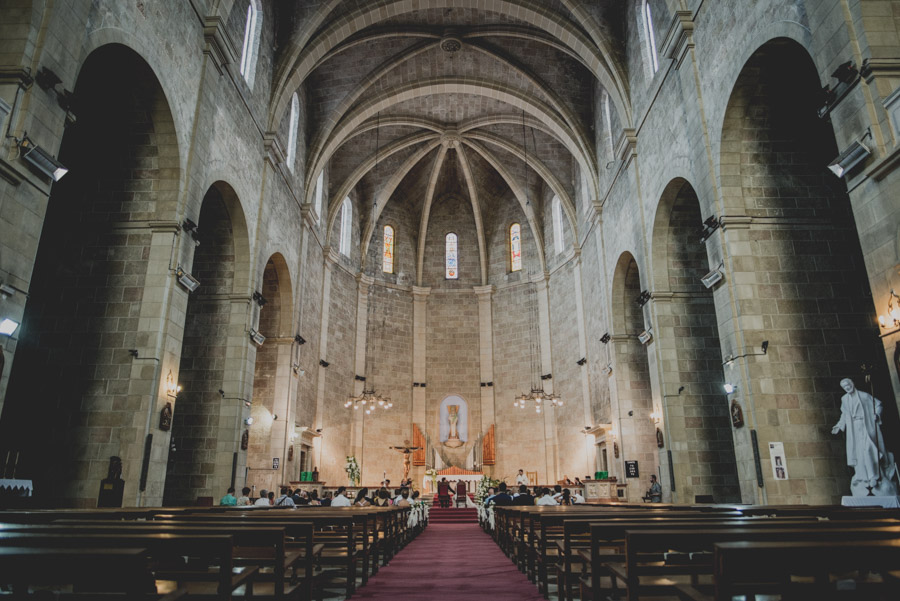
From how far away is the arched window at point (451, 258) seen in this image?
1062 inches

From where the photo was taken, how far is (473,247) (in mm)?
27312

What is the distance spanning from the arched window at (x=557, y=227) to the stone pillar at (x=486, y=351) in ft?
11.7

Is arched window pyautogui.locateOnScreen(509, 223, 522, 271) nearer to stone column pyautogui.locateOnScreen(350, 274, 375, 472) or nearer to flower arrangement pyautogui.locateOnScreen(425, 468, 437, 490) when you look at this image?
stone column pyautogui.locateOnScreen(350, 274, 375, 472)

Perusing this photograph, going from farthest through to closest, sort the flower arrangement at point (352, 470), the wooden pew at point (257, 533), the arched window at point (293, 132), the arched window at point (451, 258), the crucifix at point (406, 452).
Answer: the arched window at point (451, 258)
the crucifix at point (406, 452)
the flower arrangement at point (352, 470)
the arched window at point (293, 132)
the wooden pew at point (257, 533)

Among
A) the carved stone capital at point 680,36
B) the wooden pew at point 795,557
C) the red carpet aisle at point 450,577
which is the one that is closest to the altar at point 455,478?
the red carpet aisle at point 450,577

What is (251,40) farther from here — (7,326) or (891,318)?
(891,318)

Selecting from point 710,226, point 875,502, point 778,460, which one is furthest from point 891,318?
point 710,226

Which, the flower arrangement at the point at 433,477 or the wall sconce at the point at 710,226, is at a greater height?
the wall sconce at the point at 710,226

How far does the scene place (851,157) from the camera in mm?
6672

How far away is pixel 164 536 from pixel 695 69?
11.9 m

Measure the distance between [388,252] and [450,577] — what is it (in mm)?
20513

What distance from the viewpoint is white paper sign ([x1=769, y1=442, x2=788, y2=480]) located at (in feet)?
29.1

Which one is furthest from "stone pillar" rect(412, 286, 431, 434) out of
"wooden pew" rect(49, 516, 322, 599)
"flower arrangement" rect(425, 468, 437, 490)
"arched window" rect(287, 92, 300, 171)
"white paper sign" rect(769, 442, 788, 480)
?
"wooden pew" rect(49, 516, 322, 599)

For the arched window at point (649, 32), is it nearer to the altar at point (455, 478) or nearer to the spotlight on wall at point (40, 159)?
the spotlight on wall at point (40, 159)
